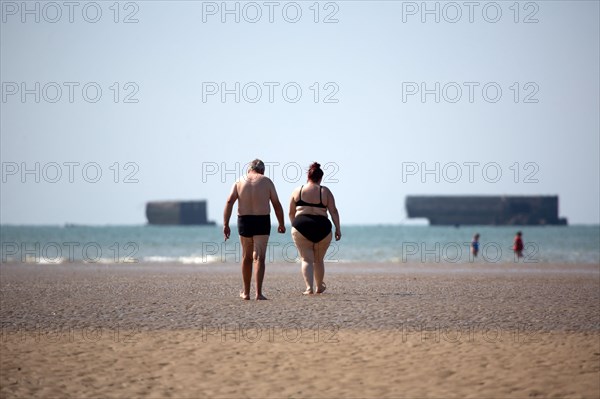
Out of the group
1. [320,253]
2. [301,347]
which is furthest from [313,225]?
[301,347]

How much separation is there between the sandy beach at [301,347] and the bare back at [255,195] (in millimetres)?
1358

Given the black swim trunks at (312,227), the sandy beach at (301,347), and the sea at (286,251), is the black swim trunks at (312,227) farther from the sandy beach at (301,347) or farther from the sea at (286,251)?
the sea at (286,251)

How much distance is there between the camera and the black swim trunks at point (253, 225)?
1201 centimetres

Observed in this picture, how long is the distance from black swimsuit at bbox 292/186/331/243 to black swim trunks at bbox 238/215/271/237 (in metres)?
0.88

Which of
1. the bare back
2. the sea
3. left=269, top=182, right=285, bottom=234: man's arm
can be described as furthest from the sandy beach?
the sea

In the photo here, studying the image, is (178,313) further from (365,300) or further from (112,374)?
(112,374)

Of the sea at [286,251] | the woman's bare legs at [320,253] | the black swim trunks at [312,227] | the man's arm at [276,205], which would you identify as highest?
the man's arm at [276,205]

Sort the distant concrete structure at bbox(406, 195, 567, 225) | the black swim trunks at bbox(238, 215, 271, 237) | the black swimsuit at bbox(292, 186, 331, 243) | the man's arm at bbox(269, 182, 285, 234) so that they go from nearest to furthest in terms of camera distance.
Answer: the black swim trunks at bbox(238, 215, 271, 237)
the man's arm at bbox(269, 182, 285, 234)
the black swimsuit at bbox(292, 186, 331, 243)
the distant concrete structure at bbox(406, 195, 567, 225)

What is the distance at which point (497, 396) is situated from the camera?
586 centimetres

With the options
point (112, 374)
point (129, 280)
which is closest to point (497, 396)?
point (112, 374)

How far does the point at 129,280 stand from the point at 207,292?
5.06 metres

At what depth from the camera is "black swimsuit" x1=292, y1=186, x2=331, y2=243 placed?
42.0ft

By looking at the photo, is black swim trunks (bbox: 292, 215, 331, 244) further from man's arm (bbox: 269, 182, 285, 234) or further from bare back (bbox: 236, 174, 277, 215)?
bare back (bbox: 236, 174, 277, 215)

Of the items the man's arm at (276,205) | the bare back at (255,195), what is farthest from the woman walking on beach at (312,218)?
the bare back at (255,195)
